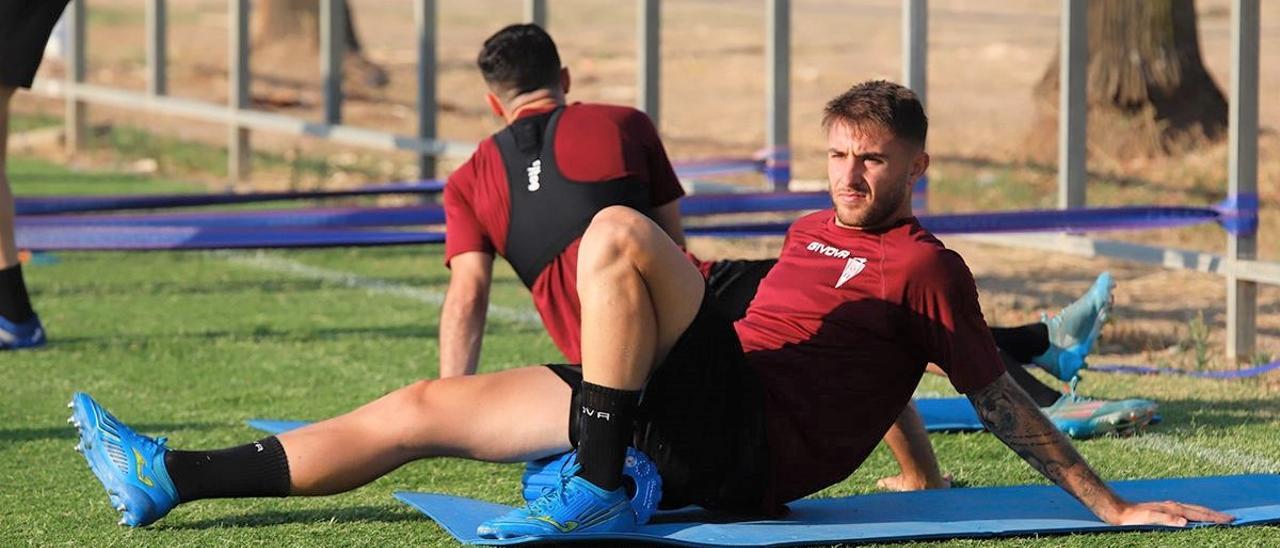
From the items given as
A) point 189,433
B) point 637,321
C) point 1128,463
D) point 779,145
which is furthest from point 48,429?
point 779,145

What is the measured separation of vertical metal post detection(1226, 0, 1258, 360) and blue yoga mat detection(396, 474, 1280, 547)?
2496mm

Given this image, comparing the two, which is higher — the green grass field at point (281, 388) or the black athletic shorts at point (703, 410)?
the black athletic shorts at point (703, 410)

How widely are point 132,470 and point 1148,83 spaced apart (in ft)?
29.3

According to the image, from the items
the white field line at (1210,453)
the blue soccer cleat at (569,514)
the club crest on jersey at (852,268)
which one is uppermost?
the club crest on jersey at (852,268)

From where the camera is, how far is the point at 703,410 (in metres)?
4.50

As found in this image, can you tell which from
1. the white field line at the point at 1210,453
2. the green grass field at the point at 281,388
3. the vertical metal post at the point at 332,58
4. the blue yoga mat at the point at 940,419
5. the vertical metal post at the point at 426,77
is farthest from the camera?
the vertical metal post at the point at 332,58

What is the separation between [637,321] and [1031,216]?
3.93 m

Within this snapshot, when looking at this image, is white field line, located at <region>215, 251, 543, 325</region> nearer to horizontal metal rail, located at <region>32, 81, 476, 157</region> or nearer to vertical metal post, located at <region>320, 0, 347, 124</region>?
horizontal metal rail, located at <region>32, 81, 476, 157</region>

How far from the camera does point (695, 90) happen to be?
69.7ft

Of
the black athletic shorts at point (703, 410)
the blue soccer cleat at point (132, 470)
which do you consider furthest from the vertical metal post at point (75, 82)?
the black athletic shorts at point (703, 410)

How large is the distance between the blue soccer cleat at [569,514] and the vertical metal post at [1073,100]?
4508 mm

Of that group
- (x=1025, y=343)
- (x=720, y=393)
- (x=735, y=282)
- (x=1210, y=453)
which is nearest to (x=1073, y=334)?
(x=1025, y=343)

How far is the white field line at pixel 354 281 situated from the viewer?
898 centimetres

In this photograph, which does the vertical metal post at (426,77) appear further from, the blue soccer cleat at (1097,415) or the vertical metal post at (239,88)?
the blue soccer cleat at (1097,415)
